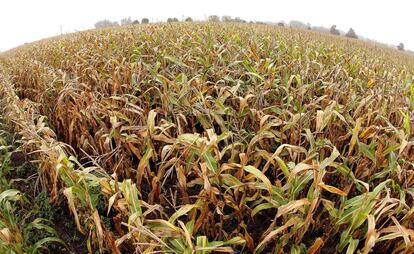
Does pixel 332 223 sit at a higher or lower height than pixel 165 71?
lower

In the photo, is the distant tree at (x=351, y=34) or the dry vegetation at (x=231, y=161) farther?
the distant tree at (x=351, y=34)

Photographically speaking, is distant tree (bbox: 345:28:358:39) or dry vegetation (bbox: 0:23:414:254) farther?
distant tree (bbox: 345:28:358:39)

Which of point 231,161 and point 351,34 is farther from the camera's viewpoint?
point 351,34

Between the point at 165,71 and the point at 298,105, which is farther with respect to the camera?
the point at 165,71

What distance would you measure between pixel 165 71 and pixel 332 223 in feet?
7.34

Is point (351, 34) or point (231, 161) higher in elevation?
point (351, 34)

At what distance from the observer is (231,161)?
2.10 m

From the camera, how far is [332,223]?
188cm

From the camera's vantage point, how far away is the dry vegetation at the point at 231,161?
1698mm

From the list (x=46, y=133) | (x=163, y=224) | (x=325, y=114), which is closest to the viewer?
(x=163, y=224)

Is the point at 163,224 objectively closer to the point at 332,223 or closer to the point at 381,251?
the point at 332,223

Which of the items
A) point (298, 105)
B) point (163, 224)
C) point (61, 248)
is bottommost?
point (61, 248)

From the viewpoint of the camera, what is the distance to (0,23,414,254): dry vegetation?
1.70 meters

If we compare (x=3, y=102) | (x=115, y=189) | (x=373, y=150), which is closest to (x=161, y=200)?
(x=115, y=189)
